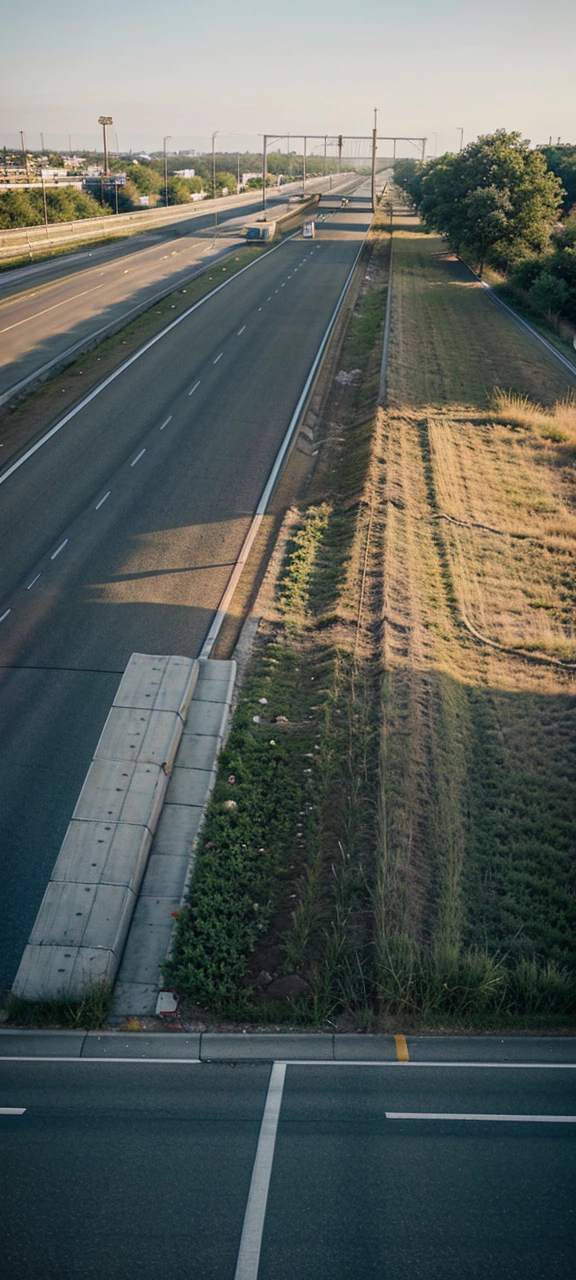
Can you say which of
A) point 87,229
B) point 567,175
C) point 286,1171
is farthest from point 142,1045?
point 567,175

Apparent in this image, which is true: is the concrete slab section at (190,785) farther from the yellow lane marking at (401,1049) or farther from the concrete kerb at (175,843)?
the yellow lane marking at (401,1049)

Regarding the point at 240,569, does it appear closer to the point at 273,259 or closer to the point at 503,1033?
the point at 503,1033

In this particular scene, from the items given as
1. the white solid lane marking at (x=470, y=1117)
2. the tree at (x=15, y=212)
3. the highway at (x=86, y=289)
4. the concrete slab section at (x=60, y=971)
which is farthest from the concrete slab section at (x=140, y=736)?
the tree at (x=15, y=212)

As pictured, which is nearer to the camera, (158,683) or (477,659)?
(158,683)

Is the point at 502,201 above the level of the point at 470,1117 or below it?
above

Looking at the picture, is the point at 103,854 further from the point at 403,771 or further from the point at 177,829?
the point at 403,771

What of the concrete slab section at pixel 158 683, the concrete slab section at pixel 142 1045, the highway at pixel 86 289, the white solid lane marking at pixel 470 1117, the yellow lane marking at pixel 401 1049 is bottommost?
the concrete slab section at pixel 142 1045

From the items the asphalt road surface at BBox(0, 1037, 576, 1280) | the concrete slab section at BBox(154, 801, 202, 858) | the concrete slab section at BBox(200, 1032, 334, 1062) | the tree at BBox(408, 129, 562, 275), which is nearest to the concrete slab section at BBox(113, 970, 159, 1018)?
the concrete slab section at BBox(200, 1032, 334, 1062)
